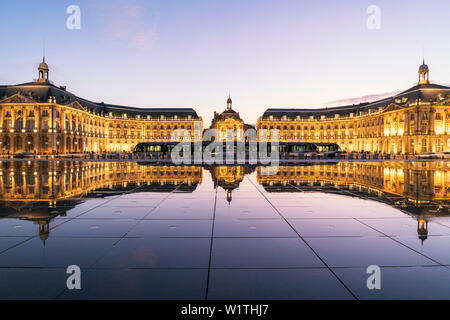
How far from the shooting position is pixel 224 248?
5.70m

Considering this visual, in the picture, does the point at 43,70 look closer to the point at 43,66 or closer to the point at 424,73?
the point at 43,66

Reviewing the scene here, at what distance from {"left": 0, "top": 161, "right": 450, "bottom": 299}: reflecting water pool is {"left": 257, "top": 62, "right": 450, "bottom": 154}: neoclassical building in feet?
282

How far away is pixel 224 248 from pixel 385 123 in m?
108

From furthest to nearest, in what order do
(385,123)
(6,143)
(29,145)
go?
(385,123), (6,143), (29,145)

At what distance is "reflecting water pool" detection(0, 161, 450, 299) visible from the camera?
409 cm

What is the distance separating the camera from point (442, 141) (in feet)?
266

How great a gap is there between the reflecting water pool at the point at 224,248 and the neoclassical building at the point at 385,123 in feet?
282

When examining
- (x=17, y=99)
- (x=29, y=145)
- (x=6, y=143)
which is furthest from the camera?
(x=6, y=143)

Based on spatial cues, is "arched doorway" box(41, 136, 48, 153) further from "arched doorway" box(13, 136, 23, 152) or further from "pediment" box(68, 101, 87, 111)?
"pediment" box(68, 101, 87, 111)

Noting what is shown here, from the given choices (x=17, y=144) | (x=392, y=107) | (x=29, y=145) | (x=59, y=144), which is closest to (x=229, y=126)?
(x=392, y=107)

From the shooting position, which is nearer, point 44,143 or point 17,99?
point 17,99
